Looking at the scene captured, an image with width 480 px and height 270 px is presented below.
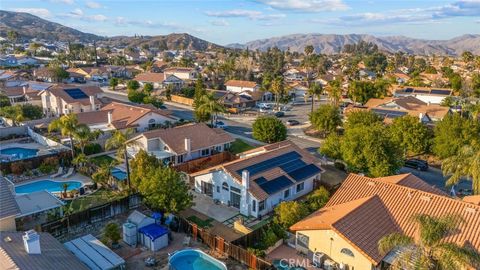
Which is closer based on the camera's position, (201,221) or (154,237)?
(154,237)

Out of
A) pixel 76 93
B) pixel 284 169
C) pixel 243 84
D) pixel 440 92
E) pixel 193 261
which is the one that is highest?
pixel 440 92

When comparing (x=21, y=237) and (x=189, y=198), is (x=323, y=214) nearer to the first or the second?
(x=189, y=198)

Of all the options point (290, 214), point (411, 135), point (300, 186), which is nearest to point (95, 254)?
point (290, 214)

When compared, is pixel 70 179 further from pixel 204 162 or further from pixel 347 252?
pixel 347 252

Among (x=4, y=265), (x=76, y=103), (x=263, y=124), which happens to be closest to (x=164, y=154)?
(x=263, y=124)

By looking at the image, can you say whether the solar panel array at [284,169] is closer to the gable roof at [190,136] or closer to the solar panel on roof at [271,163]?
the solar panel on roof at [271,163]

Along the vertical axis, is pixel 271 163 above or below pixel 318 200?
above

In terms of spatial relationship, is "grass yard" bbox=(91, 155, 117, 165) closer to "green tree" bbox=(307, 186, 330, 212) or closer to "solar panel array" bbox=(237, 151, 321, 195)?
"solar panel array" bbox=(237, 151, 321, 195)
